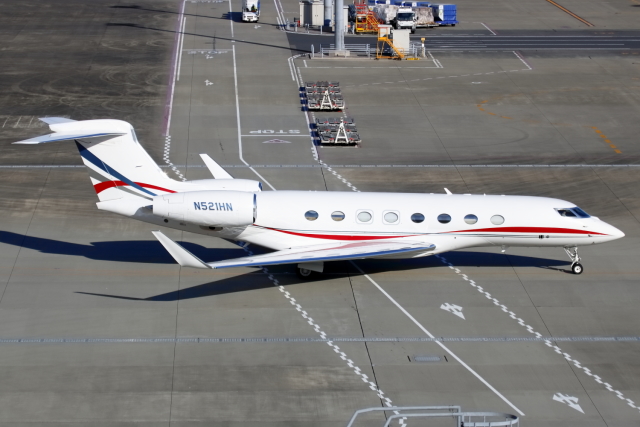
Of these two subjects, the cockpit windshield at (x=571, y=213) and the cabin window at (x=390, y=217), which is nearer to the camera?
the cabin window at (x=390, y=217)

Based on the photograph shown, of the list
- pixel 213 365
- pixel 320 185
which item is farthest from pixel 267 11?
pixel 213 365

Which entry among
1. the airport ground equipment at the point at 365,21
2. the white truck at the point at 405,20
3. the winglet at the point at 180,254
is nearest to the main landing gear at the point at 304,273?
the winglet at the point at 180,254

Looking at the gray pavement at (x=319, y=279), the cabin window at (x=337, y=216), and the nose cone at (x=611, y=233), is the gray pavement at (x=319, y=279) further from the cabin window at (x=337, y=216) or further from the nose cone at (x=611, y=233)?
the cabin window at (x=337, y=216)

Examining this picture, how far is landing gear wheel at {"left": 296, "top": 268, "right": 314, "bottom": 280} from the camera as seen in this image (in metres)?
27.7

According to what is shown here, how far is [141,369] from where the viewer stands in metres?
22.5

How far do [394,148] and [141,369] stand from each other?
2144 cm

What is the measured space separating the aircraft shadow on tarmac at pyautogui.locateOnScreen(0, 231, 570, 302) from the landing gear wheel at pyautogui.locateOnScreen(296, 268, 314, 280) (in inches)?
8.5

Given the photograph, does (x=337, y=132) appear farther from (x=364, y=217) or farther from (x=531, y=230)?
(x=531, y=230)

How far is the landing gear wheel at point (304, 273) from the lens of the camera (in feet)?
90.7

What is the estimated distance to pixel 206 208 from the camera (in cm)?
2634

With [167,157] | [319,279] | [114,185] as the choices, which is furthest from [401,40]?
[114,185]

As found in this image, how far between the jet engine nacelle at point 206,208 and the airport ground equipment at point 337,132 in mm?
14719

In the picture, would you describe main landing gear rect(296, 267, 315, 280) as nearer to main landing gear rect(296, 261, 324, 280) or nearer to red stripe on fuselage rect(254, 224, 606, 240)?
main landing gear rect(296, 261, 324, 280)

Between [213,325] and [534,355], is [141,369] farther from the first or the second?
[534,355]
